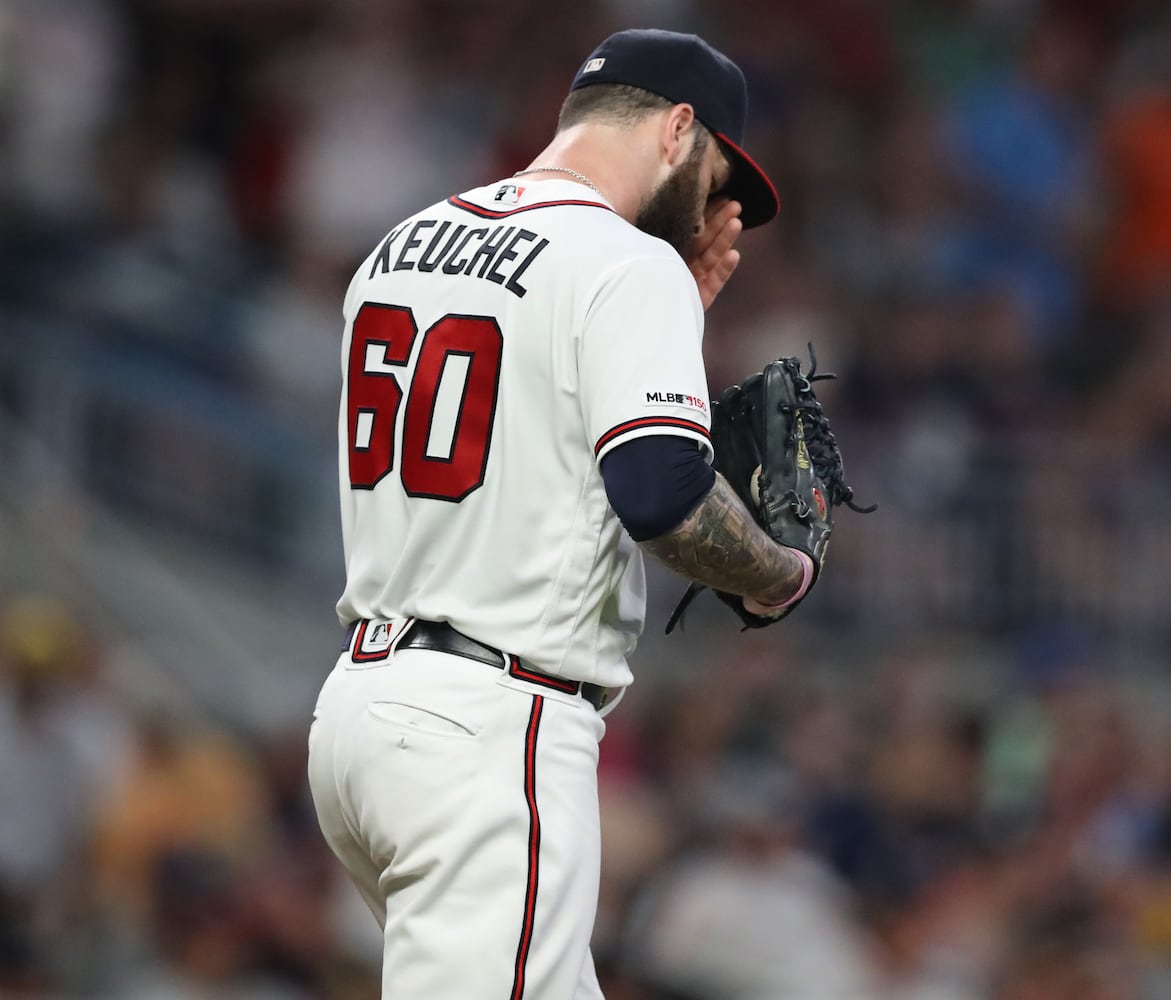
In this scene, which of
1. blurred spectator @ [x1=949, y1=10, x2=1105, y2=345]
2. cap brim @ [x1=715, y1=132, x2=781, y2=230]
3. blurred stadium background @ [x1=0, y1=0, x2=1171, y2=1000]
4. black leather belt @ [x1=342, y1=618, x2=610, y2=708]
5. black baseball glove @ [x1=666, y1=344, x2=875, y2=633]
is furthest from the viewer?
blurred spectator @ [x1=949, y1=10, x2=1105, y2=345]

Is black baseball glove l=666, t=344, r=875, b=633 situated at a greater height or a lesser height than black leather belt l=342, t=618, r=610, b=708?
greater

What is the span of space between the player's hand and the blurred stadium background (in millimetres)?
3500

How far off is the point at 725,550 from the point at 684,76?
0.82 metres

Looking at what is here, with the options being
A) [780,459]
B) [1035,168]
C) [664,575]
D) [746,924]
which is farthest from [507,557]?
[1035,168]

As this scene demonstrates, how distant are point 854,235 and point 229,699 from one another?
13.4 feet

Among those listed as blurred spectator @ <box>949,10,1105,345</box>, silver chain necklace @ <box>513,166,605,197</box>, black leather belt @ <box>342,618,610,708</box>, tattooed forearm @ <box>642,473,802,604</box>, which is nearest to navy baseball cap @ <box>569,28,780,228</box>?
silver chain necklace @ <box>513,166,605,197</box>

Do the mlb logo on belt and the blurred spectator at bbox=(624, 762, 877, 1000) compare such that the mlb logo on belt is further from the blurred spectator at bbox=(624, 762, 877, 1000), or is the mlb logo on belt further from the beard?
the blurred spectator at bbox=(624, 762, 877, 1000)

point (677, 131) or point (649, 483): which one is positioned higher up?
point (677, 131)

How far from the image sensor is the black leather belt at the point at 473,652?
291 cm

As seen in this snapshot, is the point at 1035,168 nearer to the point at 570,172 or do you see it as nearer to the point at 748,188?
the point at 748,188

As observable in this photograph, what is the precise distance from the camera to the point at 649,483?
2781 mm

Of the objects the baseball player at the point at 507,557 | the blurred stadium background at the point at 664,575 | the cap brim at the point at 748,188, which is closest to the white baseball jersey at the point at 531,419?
the baseball player at the point at 507,557

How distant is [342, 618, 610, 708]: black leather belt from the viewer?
291cm

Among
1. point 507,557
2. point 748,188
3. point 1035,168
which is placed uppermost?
point 1035,168
